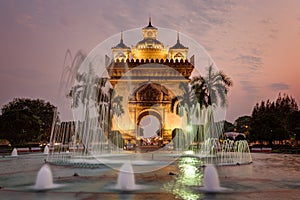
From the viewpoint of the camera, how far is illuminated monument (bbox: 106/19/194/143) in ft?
189

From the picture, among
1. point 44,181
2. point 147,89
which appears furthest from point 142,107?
point 44,181

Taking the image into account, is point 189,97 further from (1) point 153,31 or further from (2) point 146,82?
(1) point 153,31

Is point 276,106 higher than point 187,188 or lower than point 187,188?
higher

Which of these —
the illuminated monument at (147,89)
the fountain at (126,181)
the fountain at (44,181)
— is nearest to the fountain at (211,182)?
the fountain at (126,181)

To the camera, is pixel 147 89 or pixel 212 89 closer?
pixel 212 89

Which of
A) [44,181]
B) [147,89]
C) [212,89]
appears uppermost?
[147,89]

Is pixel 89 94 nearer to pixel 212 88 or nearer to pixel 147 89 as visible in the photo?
pixel 212 88

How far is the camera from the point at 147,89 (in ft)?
192

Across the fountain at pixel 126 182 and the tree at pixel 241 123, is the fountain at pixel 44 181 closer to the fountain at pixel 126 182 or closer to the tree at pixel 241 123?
the fountain at pixel 126 182

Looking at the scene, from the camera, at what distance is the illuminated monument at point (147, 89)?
57.5m

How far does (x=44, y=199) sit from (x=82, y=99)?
1258 inches

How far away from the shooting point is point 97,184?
11.5 m

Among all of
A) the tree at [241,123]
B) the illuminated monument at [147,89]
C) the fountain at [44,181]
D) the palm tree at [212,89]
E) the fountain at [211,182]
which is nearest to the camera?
the fountain at [211,182]

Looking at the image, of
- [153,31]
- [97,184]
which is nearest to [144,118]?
[153,31]
